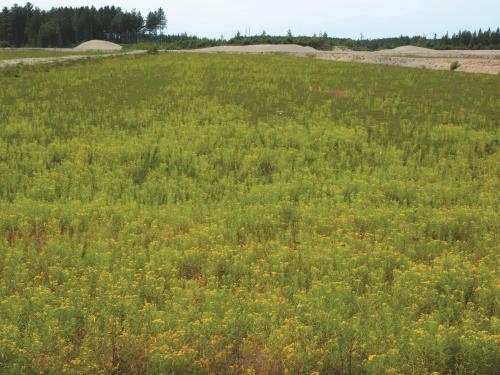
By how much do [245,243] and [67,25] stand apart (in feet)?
430

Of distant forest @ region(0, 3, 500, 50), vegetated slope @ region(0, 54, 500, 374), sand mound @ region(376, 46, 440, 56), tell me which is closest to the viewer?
vegetated slope @ region(0, 54, 500, 374)

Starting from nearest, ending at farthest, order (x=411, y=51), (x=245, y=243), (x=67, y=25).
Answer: (x=245, y=243), (x=411, y=51), (x=67, y=25)

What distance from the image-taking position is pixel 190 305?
6.31m

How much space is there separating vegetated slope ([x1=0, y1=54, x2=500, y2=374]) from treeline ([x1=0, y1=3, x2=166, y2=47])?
113127mm

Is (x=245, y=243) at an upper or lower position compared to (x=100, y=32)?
lower

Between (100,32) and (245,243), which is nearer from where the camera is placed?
(245,243)

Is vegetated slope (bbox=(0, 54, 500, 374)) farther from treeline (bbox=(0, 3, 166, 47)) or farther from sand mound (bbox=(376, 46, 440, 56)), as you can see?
treeline (bbox=(0, 3, 166, 47))

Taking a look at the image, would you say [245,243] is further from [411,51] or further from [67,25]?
[67,25]

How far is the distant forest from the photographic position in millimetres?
110438

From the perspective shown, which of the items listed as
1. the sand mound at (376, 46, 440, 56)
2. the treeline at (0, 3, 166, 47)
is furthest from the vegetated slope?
the treeline at (0, 3, 166, 47)

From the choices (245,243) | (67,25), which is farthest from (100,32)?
(245,243)

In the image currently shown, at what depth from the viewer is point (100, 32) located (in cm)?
13425

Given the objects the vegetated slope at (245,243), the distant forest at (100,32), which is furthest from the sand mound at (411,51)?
the vegetated slope at (245,243)

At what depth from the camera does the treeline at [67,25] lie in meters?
121
